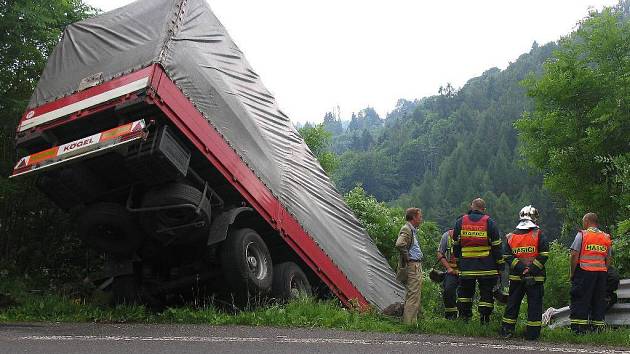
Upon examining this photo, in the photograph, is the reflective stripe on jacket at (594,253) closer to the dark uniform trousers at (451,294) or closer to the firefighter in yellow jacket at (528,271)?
the firefighter in yellow jacket at (528,271)

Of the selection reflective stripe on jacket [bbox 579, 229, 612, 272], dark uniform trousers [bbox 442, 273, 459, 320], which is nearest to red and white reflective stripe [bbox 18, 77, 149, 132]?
dark uniform trousers [bbox 442, 273, 459, 320]

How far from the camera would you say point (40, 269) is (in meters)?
10.4

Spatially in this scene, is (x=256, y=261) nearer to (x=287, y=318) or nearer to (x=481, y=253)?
(x=287, y=318)

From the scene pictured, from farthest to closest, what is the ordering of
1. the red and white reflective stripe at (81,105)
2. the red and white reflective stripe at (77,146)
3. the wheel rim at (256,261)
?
the wheel rim at (256,261) < the red and white reflective stripe at (81,105) < the red and white reflective stripe at (77,146)

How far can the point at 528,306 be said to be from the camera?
19.4 feet

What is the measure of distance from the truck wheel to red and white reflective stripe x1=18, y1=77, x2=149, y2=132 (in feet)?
6.51

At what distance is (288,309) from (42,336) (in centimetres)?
248

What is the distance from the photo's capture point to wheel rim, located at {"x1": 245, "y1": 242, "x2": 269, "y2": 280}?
7.13 meters

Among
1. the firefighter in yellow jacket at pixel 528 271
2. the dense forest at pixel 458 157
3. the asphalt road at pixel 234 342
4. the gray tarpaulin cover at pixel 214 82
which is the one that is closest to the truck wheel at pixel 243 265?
the gray tarpaulin cover at pixel 214 82

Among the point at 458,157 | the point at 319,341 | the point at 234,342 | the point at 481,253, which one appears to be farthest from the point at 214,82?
the point at 458,157

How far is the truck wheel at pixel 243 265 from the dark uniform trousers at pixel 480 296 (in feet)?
7.29

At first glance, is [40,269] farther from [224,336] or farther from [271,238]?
[224,336]

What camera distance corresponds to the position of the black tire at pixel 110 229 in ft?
22.2

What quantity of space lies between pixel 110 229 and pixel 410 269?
3424 mm
